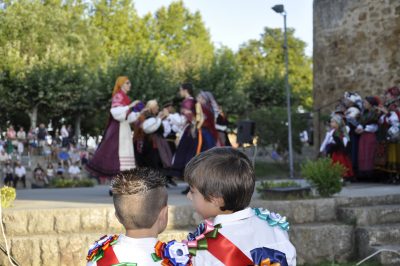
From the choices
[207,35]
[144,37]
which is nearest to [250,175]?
[144,37]

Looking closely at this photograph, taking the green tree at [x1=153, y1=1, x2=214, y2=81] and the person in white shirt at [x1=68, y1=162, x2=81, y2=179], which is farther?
the green tree at [x1=153, y1=1, x2=214, y2=81]

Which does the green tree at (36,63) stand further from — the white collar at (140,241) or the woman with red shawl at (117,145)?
the white collar at (140,241)

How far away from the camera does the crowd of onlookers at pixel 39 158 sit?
80.2ft

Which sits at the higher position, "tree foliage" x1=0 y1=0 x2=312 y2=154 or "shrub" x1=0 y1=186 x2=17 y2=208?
"tree foliage" x1=0 y1=0 x2=312 y2=154

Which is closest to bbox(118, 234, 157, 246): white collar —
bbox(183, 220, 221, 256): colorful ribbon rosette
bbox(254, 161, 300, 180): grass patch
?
bbox(183, 220, 221, 256): colorful ribbon rosette

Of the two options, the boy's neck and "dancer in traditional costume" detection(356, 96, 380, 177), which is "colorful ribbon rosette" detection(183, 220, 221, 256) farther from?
"dancer in traditional costume" detection(356, 96, 380, 177)

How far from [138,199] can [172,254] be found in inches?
10.2

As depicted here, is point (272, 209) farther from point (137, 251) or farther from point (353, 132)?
point (353, 132)

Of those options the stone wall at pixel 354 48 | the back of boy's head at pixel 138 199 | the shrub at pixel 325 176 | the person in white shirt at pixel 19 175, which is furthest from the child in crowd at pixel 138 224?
the person in white shirt at pixel 19 175

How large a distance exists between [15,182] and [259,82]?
72.1 feet

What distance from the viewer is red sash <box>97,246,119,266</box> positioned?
266cm

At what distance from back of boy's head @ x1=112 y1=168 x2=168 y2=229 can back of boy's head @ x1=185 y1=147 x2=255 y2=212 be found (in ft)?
0.50

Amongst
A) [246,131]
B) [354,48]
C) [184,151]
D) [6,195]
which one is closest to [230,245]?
[6,195]

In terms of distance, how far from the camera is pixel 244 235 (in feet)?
8.73
